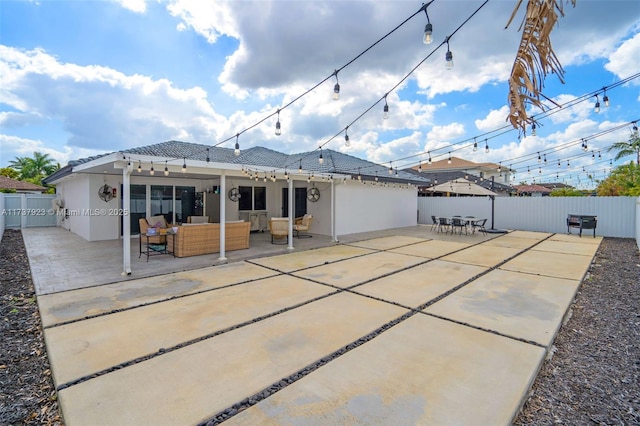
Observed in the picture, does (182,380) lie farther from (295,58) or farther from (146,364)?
(295,58)

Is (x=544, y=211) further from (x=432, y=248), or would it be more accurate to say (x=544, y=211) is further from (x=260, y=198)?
(x=260, y=198)

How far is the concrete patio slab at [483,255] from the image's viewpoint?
748 cm

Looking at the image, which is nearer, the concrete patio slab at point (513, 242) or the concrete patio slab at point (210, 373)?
the concrete patio slab at point (210, 373)

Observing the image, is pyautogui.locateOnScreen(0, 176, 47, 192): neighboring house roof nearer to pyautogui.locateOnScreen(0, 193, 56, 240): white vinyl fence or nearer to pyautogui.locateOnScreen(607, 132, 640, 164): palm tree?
pyautogui.locateOnScreen(0, 193, 56, 240): white vinyl fence

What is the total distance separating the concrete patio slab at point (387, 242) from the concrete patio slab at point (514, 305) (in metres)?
3.80

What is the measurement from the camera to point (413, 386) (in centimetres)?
250

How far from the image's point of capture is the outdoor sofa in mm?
7598

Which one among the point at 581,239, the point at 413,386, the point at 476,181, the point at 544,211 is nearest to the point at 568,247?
the point at 581,239

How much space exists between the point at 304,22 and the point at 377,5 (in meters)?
1.40

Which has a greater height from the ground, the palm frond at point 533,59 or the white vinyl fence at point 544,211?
the palm frond at point 533,59

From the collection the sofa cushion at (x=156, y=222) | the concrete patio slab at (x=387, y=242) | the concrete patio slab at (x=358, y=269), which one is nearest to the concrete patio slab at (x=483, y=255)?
the concrete patio slab at (x=358, y=269)

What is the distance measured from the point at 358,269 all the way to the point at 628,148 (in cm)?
1641

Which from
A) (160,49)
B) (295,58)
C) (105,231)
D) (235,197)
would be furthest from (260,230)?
(295,58)

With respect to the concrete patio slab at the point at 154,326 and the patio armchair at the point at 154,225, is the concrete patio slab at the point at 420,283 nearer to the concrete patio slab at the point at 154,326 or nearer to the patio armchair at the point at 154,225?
the concrete patio slab at the point at 154,326
